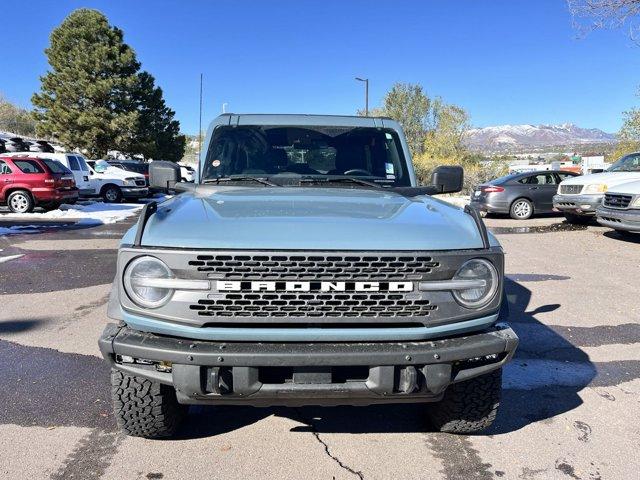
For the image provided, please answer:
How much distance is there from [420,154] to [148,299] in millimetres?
33906

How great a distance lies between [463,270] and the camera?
2568mm

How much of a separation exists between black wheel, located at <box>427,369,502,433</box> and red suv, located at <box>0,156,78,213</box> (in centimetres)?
1566

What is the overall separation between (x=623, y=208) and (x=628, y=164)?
8.86 feet

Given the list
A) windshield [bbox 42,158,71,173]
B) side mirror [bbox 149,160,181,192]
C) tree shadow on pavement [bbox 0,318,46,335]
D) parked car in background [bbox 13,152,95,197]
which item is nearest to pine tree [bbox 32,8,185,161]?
parked car in background [bbox 13,152,95,197]

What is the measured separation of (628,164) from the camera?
40.7 ft

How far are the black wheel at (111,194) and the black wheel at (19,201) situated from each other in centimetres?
554

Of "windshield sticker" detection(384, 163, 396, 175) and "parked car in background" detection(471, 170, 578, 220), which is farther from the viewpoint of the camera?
"parked car in background" detection(471, 170, 578, 220)

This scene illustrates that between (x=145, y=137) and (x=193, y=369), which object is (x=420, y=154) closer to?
(x=145, y=137)

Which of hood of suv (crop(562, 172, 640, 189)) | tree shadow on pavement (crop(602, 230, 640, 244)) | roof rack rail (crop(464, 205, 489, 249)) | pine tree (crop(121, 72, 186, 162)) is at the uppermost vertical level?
pine tree (crop(121, 72, 186, 162))

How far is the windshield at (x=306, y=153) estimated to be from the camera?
13.4 ft

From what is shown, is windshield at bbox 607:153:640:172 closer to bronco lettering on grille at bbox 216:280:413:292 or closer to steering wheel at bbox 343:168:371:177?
steering wheel at bbox 343:168:371:177

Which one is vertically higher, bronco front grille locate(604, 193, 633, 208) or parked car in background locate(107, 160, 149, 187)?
parked car in background locate(107, 160, 149, 187)

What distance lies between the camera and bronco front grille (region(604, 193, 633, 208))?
10320 mm

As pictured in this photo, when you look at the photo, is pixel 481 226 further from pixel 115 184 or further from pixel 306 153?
pixel 115 184
